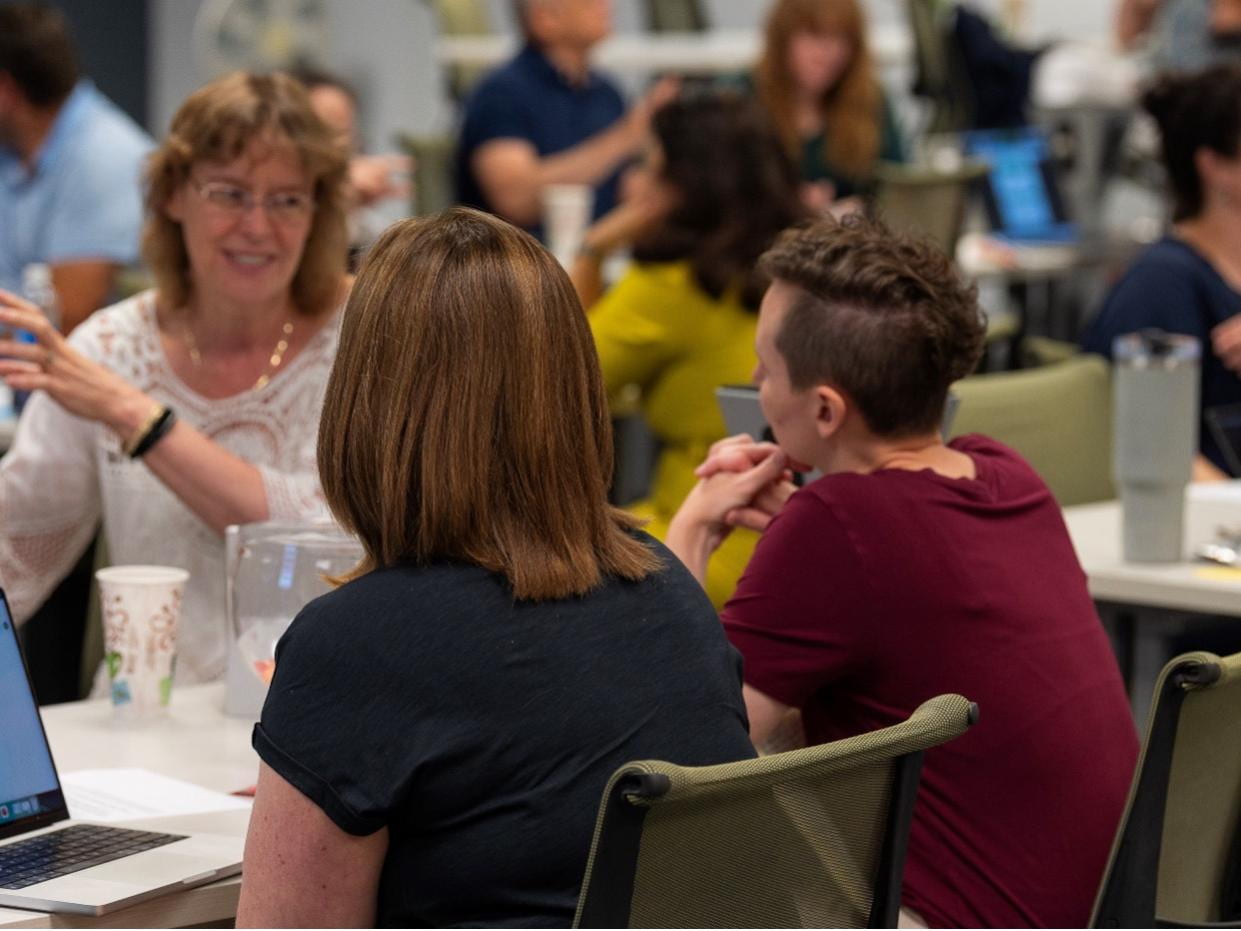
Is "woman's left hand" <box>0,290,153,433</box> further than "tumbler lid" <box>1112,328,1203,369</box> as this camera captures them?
No

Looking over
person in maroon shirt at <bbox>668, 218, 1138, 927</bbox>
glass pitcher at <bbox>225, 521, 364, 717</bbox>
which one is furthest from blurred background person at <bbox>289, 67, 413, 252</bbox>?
person in maroon shirt at <bbox>668, 218, 1138, 927</bbox>

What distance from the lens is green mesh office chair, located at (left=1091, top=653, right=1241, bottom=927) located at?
1708 mm

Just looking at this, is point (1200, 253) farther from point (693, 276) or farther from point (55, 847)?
point (55, 847)

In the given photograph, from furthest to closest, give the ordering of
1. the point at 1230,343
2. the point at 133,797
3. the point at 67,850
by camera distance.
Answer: the point at 1230,343, the point at 133,797, the point at 67,850

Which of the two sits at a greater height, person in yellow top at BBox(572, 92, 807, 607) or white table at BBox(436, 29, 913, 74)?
white table at BBox(436, 29, 913, 74)

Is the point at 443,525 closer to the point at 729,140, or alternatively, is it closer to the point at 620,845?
the point at 620,845

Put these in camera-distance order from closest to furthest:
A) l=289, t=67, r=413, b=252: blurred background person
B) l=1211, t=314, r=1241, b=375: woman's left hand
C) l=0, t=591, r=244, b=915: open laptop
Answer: l=0, t=591, r=244, b=915: open laptop
l=1211, t=314, r=1241, b=375: woman's left hand
l=289, t=67, r=413, b=252: blurred background person

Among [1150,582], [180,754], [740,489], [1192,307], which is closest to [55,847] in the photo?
[180,754]

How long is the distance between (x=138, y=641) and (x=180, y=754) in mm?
165

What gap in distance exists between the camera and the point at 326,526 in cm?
216

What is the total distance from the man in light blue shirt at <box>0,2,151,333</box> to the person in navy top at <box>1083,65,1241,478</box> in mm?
2405

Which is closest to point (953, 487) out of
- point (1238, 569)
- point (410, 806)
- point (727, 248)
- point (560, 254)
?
point (410, 806)

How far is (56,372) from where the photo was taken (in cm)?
232

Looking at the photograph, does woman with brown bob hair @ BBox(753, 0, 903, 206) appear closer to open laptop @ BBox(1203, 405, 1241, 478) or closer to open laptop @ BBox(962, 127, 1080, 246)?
open laptop @ BBox(962, 127, 1080, 246)
